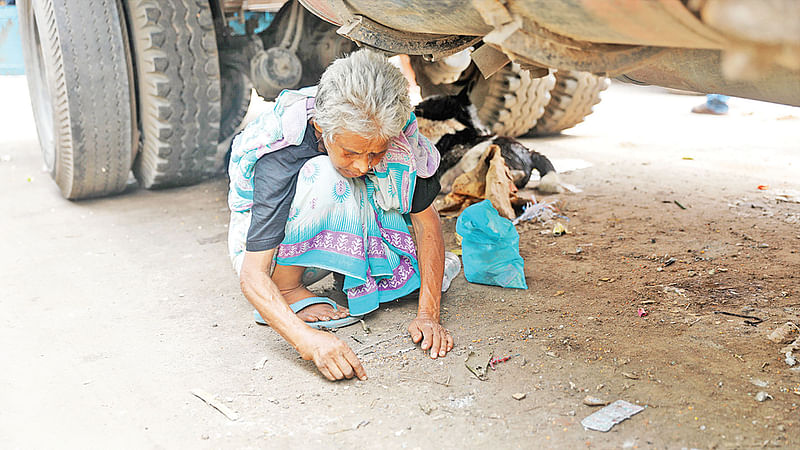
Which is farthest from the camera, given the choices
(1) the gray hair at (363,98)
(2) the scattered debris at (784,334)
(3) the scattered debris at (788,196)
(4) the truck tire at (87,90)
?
(3) the scattered debris at (788,196)

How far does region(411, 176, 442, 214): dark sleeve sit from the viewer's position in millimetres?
2029

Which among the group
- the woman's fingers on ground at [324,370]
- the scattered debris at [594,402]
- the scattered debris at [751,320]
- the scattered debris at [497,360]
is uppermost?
the scattered debris at [594,402]

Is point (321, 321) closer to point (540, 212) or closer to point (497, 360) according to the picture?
point (497, 360)

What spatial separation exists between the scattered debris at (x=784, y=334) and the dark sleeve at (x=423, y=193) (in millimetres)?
1023

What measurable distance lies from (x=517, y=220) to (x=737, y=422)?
164 cm

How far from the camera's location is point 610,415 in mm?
1475

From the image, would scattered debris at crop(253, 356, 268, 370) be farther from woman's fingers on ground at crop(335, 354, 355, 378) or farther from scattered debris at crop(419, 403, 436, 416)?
scattered debris at crop(419, 403, 436, 416)

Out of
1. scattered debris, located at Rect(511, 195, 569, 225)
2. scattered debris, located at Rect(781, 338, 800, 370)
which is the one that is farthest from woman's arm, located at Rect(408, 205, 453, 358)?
scattered debris, located at Rect(511, 195, 569, 225)

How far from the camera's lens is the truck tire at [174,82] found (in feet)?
9.80

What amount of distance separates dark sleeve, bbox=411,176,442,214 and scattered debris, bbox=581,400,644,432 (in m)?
0.83

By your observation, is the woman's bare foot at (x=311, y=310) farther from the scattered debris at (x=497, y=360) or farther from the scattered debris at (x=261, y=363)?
the scattered debris at (x=497, y=360)

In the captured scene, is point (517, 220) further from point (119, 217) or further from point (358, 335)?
point (119, 217)

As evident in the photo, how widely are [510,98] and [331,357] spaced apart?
2915 mm

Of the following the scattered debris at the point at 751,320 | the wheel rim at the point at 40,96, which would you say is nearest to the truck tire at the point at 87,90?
the wheel rim at the point at 40,96
